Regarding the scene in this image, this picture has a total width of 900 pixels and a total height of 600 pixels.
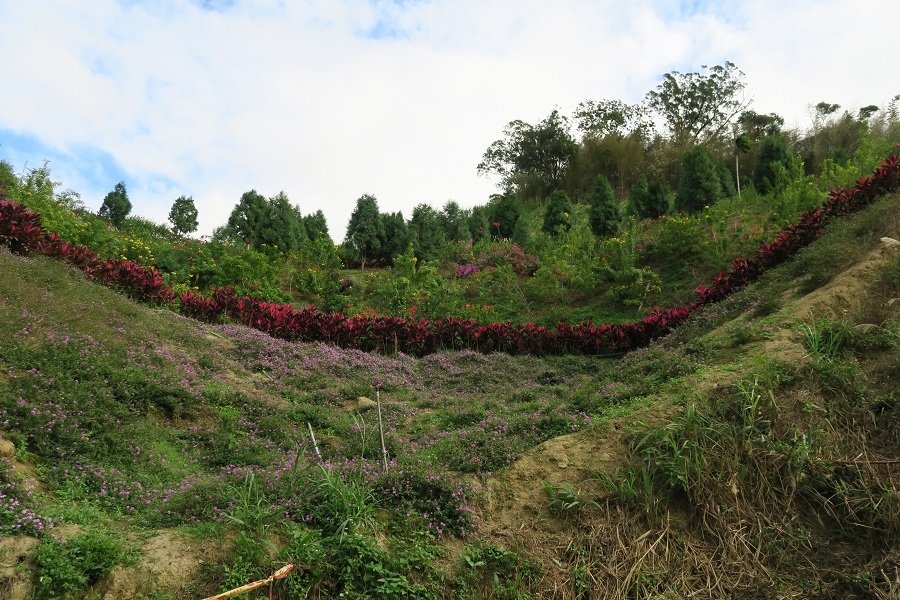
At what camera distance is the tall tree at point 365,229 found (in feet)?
54.6

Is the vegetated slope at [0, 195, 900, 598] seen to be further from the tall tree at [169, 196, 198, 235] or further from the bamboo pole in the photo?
the tall tree at [169, 196, 198, 235]

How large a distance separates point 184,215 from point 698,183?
16801mm

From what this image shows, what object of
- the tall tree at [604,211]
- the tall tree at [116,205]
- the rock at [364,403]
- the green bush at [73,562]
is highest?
the tall tree at [116,205]

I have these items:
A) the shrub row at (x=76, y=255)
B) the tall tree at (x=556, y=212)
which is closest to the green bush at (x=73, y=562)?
the shrub row at (x=76, y=255)

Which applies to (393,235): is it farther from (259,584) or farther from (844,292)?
(259,584)

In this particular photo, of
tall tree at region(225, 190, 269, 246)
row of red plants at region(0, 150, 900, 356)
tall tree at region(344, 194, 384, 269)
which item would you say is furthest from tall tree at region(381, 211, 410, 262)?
row of red plants at region(0, 150, 900, 356)

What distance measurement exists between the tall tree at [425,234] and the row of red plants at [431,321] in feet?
21.2

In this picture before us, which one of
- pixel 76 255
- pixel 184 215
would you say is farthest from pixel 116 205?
pixel 76 255

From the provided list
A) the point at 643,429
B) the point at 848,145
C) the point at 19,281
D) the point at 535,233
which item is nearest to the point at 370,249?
the point at 535,233

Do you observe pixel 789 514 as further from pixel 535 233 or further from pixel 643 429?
pixel 535 233

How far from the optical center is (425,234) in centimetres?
1650

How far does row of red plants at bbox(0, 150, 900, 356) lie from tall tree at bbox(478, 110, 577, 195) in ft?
61.2

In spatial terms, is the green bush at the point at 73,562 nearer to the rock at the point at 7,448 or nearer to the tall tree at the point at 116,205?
the rock at the point at 7,448

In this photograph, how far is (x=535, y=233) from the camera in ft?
63.1
